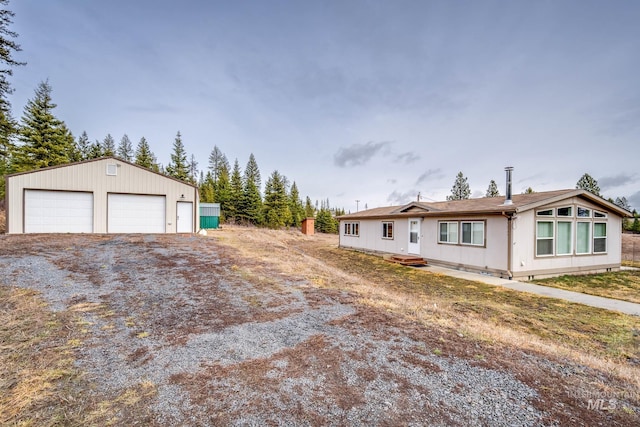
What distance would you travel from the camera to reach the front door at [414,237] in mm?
14586

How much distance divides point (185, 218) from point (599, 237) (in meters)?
21.6

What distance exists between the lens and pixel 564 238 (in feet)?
36.9

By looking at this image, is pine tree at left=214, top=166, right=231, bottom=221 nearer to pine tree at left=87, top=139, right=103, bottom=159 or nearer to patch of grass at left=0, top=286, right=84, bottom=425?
pine tree at left=87, top=139, right=103, bottom=159

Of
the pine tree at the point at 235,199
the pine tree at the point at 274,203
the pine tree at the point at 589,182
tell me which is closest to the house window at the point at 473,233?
the pine tree at the point at 274,203

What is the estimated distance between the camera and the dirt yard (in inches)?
91.2

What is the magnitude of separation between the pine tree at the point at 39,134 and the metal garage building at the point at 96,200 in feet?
46.0

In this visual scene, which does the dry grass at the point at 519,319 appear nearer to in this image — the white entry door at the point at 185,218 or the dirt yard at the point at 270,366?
the dirt yard at the point at 270,366

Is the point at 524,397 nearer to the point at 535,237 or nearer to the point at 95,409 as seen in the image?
the point at 95,409

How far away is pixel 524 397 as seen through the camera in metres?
2.59

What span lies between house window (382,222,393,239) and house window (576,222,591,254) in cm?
837

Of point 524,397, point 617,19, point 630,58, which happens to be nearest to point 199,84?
point 524,397

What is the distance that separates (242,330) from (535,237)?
1166 cm

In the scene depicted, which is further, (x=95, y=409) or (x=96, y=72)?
(x=96, y=72)

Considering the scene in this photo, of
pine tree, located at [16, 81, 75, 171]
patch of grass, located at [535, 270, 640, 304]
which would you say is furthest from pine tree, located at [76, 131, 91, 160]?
patch of grass, located at [535, 270, 640, 304]
